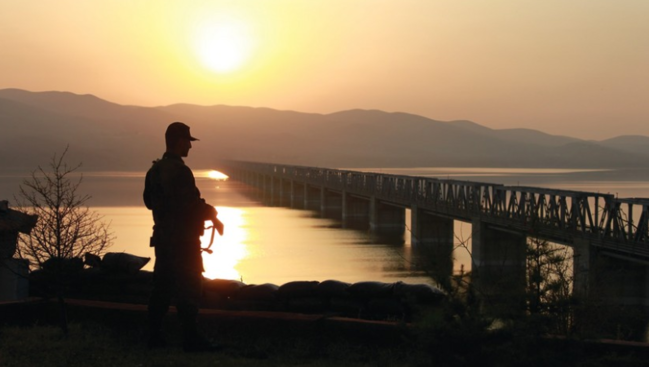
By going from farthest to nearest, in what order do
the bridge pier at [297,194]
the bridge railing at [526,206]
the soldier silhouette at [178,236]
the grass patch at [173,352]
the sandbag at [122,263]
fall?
the bridge pier at [297,194] < the bridge railing at [526,206] < the sandbag at [122,263] < the soldier silhouette at [178,236] < the grass patch at [173,352]

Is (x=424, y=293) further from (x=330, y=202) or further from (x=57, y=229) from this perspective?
(x=330, y=202)

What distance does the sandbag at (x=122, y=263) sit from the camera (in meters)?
12.5

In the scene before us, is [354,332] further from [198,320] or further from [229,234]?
[229,234]

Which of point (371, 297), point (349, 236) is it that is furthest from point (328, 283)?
point (349, 236)

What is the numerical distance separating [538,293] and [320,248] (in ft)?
108

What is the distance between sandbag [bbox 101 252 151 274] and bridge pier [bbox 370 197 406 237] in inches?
1579

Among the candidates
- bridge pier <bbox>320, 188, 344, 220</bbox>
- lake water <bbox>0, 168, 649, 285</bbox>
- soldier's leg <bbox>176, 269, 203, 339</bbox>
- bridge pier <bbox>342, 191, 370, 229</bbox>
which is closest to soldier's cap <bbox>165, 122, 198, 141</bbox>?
soldier's leg <bbox>176, 269, 203, 339</bbox>

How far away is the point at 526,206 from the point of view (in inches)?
1276

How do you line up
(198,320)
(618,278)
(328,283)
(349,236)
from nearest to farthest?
(198,320)
(328,283)
(618,278)
(349,236)

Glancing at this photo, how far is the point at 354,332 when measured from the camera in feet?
32.5

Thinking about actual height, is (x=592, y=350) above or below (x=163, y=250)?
below

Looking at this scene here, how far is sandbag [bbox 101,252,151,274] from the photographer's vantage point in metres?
12.5

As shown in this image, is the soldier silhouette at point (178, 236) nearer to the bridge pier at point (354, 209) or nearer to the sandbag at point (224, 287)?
the sandbag at point (224, 287)

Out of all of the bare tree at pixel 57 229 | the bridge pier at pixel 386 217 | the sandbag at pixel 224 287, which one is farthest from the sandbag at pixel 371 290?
the bridge pier at pixel 386 217
